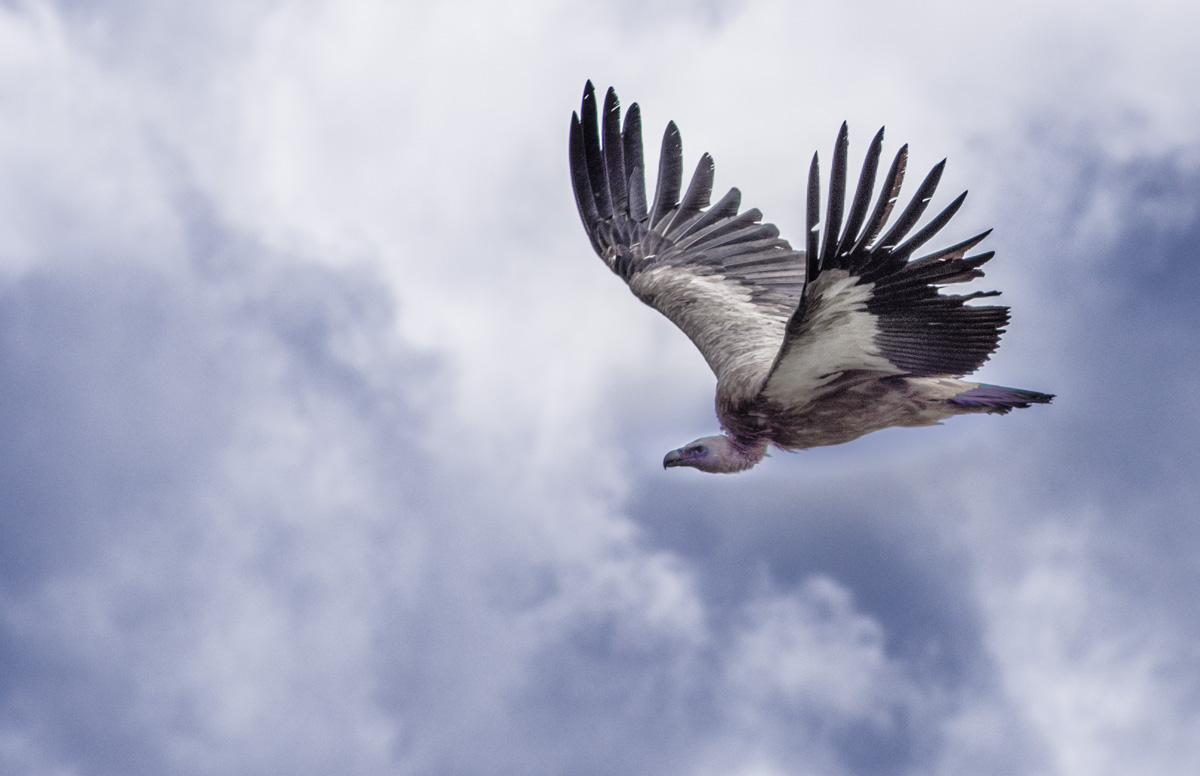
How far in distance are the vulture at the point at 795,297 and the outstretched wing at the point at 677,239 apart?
0.02 m

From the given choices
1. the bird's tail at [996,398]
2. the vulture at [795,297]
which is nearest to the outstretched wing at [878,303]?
the vulture at [795,297]

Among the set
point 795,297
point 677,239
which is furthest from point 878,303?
point 677,239

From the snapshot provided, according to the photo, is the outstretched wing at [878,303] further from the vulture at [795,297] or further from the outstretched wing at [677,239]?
the outstretched wing at [677,239]

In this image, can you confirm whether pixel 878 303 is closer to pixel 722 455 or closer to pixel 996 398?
pixel 996 398

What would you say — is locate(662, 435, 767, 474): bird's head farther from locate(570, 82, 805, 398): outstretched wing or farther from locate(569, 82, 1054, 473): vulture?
locate(570, 82, 805, 398): outstretched wing

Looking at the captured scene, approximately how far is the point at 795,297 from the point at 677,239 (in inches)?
68.4

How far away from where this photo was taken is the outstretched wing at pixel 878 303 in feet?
27.5

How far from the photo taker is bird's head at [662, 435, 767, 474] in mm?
11281

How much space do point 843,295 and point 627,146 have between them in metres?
5.61

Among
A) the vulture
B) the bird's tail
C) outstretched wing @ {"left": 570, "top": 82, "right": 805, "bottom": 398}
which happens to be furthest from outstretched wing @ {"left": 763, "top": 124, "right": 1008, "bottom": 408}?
outstretched wing @ {"left": 570, "top": 82, "right": 805, "bottom": 398}

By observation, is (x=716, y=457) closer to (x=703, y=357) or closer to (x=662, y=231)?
(x=703, y=357)

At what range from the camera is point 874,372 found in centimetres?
1000

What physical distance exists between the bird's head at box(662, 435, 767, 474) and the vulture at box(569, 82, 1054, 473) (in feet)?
0.05

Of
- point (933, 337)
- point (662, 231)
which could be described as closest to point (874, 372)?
point (933, 337)
